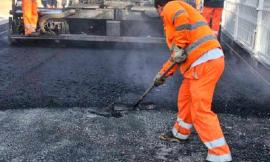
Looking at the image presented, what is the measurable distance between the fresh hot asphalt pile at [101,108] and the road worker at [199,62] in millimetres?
358

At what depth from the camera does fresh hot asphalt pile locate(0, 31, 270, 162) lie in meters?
3.92

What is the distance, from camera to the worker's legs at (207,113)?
3.56 meters

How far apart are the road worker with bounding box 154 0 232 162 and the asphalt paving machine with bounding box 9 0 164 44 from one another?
6204mm

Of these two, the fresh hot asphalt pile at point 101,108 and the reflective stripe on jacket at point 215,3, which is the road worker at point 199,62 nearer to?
the fresh hot asphalt pile at point 101,108

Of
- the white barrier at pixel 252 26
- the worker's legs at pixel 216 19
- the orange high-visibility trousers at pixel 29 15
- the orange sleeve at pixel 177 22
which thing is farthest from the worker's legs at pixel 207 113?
the orange high-visibility trousers at pixel 29 15

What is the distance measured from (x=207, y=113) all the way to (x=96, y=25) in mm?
7331

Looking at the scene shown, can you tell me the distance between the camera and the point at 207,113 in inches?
142

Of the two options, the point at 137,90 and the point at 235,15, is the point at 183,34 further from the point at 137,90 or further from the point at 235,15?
the point at 235,15

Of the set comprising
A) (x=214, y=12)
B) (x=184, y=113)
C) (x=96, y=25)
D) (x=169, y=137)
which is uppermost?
(x=214, y=12)

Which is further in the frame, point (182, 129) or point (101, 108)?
point (101, 108)

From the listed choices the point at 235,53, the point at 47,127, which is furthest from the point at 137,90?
the point at 235,53

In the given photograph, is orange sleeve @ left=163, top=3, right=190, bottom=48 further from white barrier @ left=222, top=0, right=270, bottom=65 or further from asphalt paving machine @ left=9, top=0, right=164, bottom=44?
asphalt paving machine @ left=9, top=0, right=164, bottom=44

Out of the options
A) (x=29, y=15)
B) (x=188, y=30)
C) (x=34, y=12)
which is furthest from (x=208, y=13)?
(x=188, y=30)

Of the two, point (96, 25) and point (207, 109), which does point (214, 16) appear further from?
point (207, 109)
